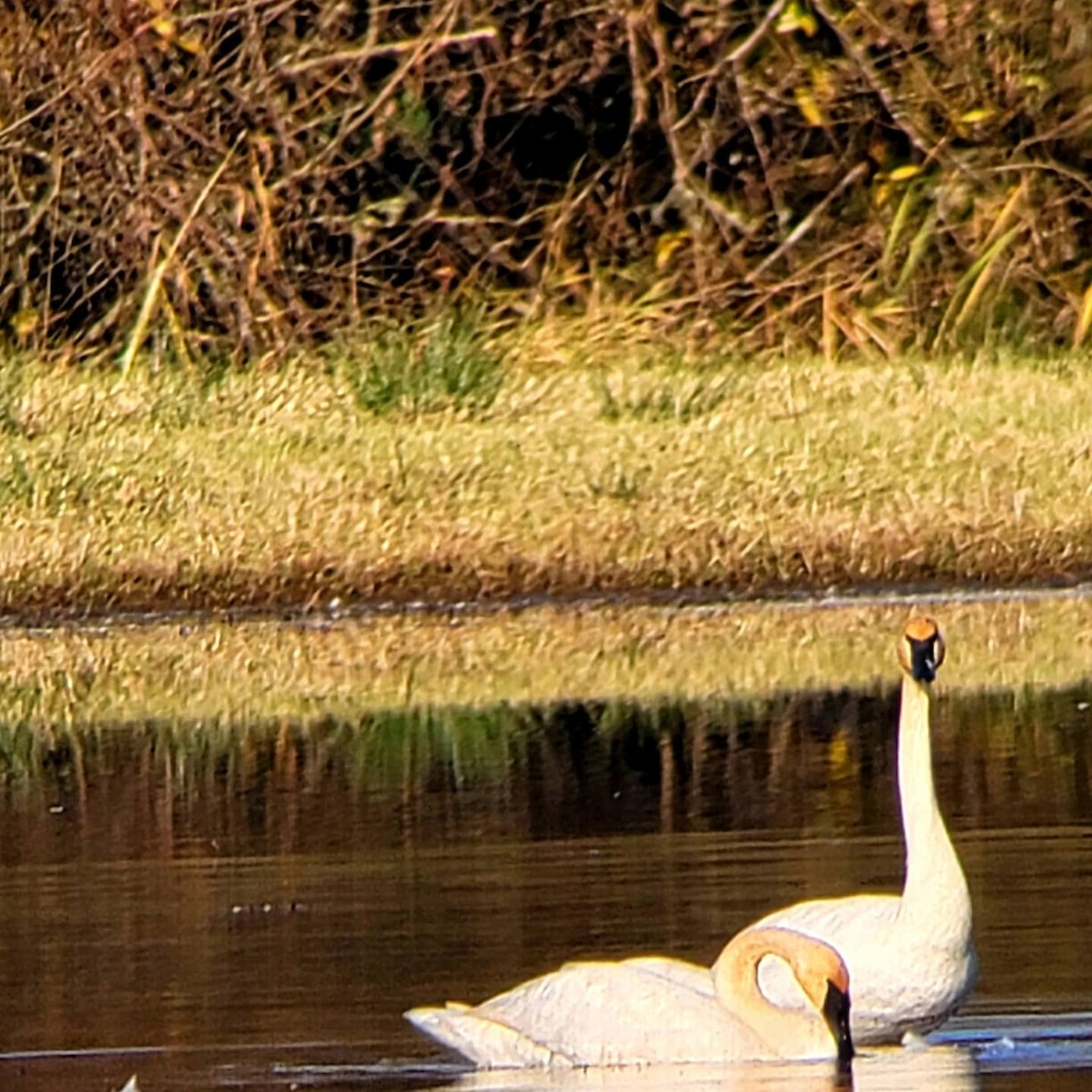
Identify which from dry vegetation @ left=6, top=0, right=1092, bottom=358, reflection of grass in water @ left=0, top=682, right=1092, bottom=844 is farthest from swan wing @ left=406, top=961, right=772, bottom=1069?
dry vegetation @ left=6, top=0, right=1092, bottom=358

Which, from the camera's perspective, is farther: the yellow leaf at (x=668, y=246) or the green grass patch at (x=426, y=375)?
the yellow leaf at (x=668, y=246)

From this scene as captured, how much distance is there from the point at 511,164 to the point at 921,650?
41.0 feet

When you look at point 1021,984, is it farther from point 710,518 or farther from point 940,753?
point 710,518

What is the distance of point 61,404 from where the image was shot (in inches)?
661

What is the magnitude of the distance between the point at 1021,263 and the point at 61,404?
4.72m

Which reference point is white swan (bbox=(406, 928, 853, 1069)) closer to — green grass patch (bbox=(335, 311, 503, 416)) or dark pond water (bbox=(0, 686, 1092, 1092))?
dark pond water (bbox=(0, 686, 1092, 1092))

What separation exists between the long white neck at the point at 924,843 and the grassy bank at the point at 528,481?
20.9 ft

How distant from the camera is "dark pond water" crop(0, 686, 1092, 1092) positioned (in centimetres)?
735

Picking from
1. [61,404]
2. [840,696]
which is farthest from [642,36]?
[840,696]

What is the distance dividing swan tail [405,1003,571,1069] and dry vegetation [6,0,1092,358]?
469 inches

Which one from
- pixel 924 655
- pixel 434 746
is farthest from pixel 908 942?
pixel 434 746

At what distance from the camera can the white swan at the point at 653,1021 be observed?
7.06 m

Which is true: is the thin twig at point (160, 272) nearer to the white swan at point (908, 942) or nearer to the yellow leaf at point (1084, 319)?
the yellow leaf at point (1084, 319)

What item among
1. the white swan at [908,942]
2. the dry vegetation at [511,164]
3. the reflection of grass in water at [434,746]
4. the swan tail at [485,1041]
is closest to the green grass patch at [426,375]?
the dry vegetation at [511,164]
